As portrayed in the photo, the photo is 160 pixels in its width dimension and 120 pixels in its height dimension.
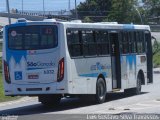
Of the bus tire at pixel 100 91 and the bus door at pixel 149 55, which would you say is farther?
the bus door at pixel 149 55

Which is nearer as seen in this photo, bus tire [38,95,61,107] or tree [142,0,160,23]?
bus tire [38,95,61,107]

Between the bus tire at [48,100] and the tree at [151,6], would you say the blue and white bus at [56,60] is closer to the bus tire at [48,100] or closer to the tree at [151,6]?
the bus tire at [48,100]

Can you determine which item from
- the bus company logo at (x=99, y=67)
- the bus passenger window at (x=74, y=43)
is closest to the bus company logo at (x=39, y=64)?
the bus passenger window at (x=74, y=43)

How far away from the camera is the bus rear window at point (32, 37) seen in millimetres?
19516

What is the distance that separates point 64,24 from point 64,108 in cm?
288

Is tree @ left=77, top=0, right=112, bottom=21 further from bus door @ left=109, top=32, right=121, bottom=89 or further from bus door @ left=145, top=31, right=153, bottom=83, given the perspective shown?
bus door @ left=109, top=32, right=121, bottom=89

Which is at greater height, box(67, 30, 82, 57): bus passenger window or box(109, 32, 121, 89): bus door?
box(67, 30, 82, 57): bus passenger window

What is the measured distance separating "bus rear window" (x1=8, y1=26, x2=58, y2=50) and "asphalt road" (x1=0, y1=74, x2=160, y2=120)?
214cm

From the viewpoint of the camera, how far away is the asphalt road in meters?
17.5

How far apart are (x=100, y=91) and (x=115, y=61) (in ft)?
7.23

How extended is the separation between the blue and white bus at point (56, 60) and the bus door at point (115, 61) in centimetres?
34

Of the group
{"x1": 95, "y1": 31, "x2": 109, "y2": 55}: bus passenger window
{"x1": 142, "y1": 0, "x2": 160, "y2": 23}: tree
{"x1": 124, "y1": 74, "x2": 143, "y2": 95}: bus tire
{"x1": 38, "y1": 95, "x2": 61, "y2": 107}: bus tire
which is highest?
{"x1": 142, "y1": 0, "x2": 160, "y2": 23}: tree

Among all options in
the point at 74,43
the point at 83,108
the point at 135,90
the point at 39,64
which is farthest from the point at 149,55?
the point at 39,64

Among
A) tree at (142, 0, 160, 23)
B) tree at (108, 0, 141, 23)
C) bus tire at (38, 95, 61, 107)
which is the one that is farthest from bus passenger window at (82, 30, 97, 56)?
tree at (142, 0, 160, 23)
